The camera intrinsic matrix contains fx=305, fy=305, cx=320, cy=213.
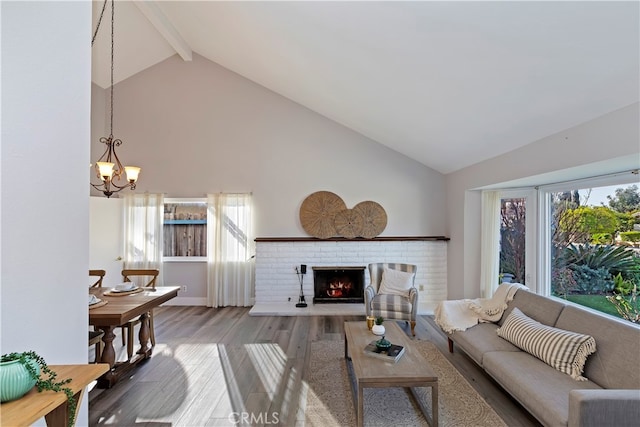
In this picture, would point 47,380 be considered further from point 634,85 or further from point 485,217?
point 485,217

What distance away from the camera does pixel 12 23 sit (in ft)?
3.79

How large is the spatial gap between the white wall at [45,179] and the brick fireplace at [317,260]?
12.9 ft

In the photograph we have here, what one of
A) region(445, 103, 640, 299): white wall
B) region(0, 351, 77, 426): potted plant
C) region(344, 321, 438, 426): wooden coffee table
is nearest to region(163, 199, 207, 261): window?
region(344, 321, 438, 426): wooden coffee table

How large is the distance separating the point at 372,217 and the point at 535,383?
3577 millimetres

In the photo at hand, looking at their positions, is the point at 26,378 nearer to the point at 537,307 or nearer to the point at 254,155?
the point at 537,307

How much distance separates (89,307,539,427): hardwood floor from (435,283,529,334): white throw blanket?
0.37 meters

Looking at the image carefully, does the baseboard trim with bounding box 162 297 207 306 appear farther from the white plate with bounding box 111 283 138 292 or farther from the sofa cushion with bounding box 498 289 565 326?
the sofa cushion with bounding box 498 289 565 326

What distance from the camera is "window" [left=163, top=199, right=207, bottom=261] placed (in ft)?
18.6

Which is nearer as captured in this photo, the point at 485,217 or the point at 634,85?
the point at 634,85

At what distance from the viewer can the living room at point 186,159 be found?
1.18 m

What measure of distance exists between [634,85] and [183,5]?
15.1 feet

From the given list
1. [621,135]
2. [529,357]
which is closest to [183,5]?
[621,135]

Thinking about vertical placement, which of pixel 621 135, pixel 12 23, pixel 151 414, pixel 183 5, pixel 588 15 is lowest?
pixel 151 414

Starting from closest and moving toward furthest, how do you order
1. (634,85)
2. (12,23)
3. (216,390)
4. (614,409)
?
(12,23), (614,409), (634,85), (216,390)
